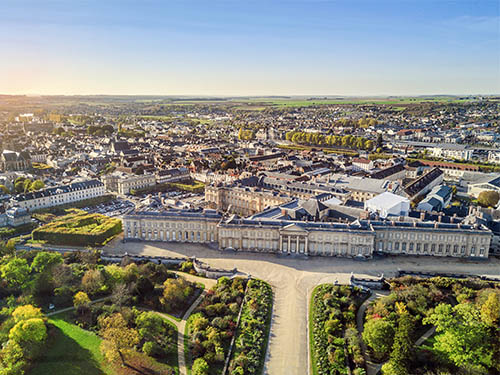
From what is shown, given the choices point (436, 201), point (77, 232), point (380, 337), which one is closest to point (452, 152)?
point (436, 201)

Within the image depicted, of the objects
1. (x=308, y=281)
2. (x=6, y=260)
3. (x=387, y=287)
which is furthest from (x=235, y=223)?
(x=6, y=260)

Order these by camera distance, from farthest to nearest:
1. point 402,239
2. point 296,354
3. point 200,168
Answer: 1. point 200,168
2. point 402,239
3. point 296,354

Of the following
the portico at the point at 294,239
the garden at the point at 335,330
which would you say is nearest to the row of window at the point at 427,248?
the portico at the point at 294,239

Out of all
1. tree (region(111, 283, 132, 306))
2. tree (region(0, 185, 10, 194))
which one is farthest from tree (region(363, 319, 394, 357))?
tree (region(0, 185, 10, 194))

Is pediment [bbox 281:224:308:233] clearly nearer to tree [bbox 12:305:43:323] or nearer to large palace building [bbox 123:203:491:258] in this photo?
large palace building [bbox 123:203:491:258]

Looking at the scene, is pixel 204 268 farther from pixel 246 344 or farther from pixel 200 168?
pixel 200 168
